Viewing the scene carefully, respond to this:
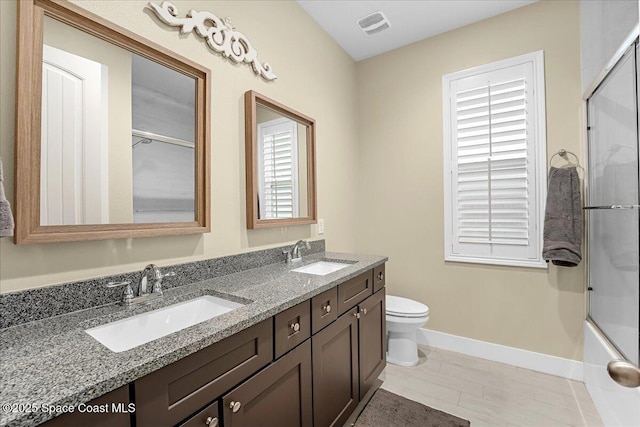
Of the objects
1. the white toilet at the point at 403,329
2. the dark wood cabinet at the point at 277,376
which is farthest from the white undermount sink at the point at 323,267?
the white toilet at the point at 403,329

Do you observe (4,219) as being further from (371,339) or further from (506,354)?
(506,354)

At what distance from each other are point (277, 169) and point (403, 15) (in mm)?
1622

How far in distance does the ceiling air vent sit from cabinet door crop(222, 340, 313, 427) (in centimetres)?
241

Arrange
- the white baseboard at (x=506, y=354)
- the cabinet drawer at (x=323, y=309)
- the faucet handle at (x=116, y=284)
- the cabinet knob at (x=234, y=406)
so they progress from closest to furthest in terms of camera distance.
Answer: the cabinet knob at (x=234, y=406) → the faucet handle at (x=116, y=284) → the cabinet drawer at (x=323, y=309) → the white baseboard at (x=506, y=354)

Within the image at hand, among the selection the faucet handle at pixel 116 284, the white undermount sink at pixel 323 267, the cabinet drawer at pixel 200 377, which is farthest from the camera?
the white undermount sink at pixel 323 267

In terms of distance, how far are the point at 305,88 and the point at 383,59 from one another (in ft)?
3.57

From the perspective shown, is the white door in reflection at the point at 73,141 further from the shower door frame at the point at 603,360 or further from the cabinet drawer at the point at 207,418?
the shower door frame at the point at 603,360

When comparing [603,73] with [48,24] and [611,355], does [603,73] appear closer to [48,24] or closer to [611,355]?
[611,355]

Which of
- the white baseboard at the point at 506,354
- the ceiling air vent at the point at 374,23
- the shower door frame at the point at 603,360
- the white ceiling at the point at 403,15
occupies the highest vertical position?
the white ceiling at the point at 403,15

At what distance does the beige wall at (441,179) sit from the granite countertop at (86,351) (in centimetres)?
171

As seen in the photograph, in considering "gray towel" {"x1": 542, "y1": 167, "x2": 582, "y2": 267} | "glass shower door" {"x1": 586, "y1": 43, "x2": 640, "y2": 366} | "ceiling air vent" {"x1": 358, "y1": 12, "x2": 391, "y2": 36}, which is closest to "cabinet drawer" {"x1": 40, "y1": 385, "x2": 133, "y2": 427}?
"glass shower door" {"x1": 586, "y1": 43, "x2": 640, "y2": 366}

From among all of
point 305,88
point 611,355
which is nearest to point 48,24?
point 305,88

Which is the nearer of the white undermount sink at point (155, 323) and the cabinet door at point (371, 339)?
the white undermount sink at point (155, 323)

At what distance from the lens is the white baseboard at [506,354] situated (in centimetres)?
216
